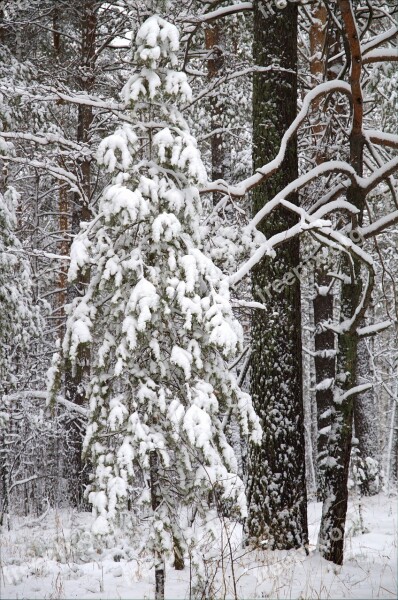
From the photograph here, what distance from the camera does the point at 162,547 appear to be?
4699mm

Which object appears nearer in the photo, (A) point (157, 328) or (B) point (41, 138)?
(A) point (157, 328)

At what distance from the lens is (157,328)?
505 cm

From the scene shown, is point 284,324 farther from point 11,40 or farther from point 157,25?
point 11,40

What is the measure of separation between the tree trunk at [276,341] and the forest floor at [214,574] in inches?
17.7

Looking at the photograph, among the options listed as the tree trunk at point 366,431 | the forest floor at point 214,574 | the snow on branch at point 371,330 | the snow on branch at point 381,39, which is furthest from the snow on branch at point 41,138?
the tree trunk at point 366,431

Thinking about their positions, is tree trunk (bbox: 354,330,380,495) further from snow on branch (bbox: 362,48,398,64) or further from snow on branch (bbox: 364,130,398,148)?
snow on branch (bbox: 362,48,398,64)

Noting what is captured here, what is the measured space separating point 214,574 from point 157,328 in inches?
80.7

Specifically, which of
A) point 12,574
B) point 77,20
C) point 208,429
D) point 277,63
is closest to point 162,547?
point 208,429

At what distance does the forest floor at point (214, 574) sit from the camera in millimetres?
5105

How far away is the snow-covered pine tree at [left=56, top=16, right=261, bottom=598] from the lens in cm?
471

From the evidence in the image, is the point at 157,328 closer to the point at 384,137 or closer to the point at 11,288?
the point at 384,137

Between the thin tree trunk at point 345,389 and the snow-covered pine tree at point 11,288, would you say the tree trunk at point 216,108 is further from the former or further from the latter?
the thin tree trunk at point 345,389

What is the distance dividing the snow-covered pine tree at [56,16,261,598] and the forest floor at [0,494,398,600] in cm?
77

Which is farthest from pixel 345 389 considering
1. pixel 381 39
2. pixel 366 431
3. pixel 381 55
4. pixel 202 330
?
pixel 366 431
